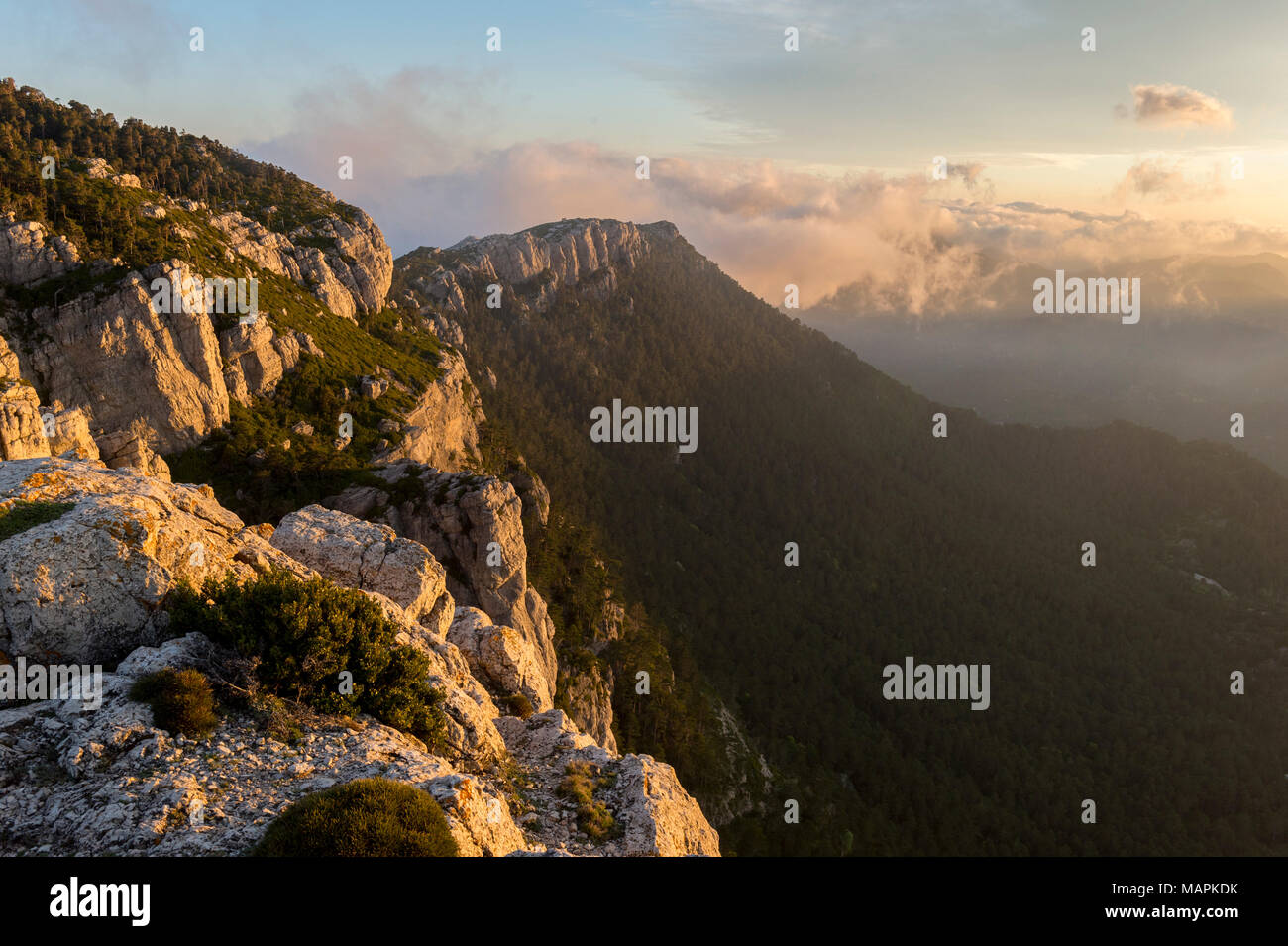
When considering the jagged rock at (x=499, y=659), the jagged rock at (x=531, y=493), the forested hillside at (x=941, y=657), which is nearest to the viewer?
the jagged rock at (x=499, y=659)

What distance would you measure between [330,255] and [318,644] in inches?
4148

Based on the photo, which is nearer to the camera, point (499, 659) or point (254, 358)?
point (499, 659)

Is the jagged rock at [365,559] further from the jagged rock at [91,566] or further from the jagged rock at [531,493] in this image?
the jagged rock at [531,493]

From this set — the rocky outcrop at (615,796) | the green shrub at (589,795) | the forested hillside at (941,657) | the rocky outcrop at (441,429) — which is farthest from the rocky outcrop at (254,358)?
the forested hillside at (941,657)

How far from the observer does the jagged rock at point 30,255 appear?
5184 cm

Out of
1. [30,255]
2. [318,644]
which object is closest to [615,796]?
[318,644]

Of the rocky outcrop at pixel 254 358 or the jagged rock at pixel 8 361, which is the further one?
the rocky outcrop at pixel 254 358

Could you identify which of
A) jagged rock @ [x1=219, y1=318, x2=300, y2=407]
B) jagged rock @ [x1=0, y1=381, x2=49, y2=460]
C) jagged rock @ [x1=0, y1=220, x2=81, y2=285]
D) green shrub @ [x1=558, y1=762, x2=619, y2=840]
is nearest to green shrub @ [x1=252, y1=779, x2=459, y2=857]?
green shrub @ [x1=558, y1=762, x2=619, y2=840]

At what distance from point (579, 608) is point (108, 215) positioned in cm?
6560

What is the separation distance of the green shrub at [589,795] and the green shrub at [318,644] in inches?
174

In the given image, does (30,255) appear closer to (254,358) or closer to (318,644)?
(254,358)

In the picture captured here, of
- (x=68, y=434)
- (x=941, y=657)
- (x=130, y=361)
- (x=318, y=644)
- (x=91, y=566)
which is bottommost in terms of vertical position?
(x=941, y=657)

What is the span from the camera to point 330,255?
342ft

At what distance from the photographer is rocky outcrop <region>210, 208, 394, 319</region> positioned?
88.6 metres
